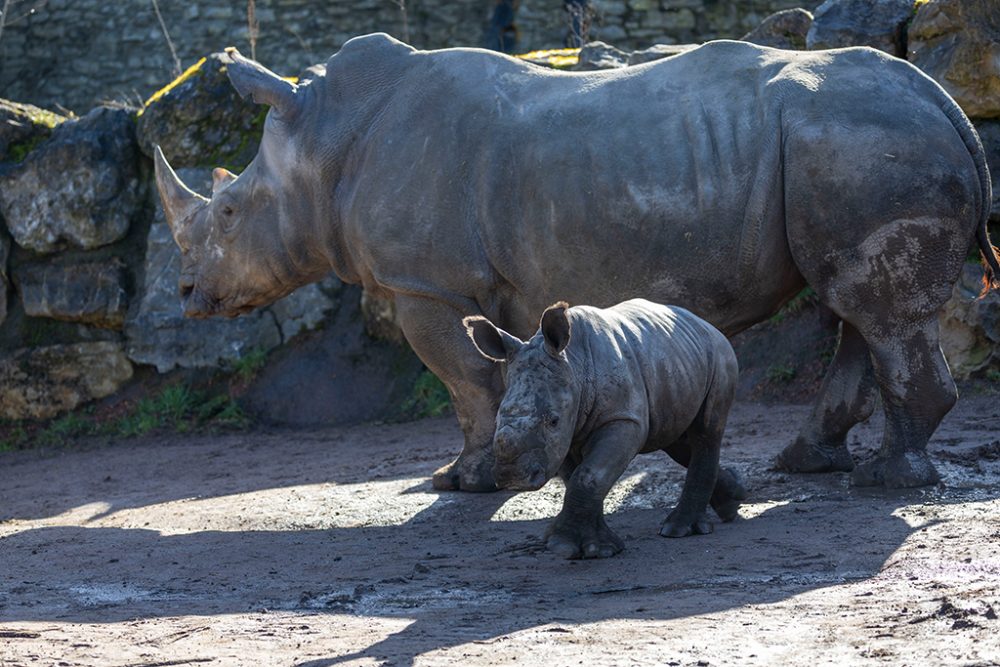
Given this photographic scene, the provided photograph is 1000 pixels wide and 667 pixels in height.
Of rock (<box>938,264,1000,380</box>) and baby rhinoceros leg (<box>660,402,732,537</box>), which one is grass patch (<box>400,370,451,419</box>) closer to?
rock (<box>938,264,1000,380</box>)

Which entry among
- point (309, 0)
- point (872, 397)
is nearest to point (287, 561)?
point (872, 397)

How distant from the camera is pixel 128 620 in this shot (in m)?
5.71

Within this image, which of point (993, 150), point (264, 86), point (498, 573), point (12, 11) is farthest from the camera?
point (12, 11)

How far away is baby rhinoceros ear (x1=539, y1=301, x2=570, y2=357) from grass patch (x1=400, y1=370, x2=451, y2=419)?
5109mm

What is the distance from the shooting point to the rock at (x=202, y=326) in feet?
39.8

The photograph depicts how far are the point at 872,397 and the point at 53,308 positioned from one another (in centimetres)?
691

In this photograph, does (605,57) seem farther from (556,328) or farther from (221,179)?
(556,328)

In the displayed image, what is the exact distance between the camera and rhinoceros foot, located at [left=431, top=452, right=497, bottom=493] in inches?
326

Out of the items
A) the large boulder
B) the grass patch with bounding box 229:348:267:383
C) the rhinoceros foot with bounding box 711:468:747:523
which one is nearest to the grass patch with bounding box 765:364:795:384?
the large boulder

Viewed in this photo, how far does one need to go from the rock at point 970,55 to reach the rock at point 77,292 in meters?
6.15

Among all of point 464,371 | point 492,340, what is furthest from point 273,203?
point 492,340

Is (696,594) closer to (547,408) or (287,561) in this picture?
(547,408)

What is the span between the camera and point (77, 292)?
1241 centimetres

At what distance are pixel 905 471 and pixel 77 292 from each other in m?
7.27
